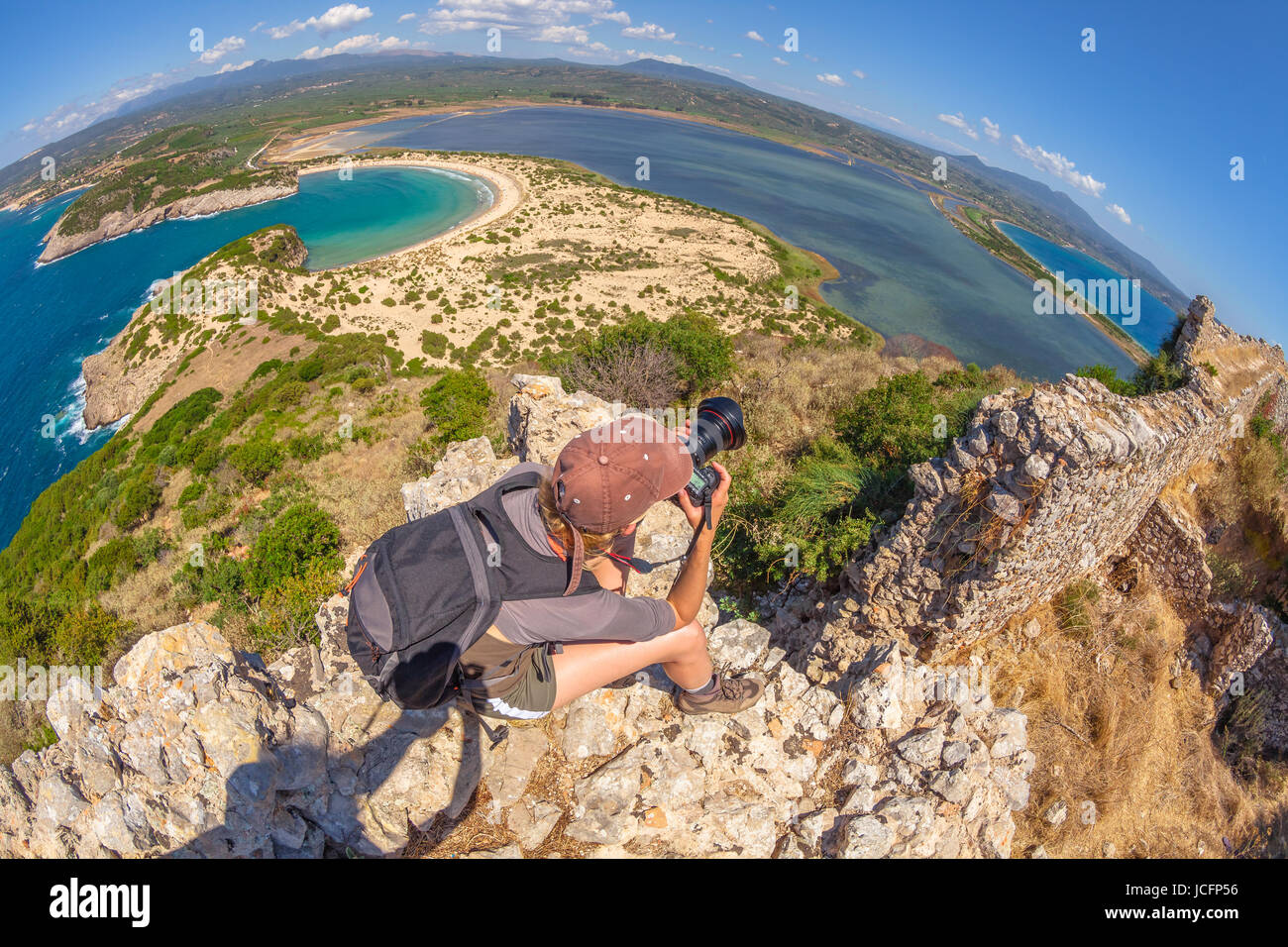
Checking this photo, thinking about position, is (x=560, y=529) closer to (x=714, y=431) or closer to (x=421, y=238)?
(x=714, y=431)

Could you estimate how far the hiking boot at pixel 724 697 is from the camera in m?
3.75

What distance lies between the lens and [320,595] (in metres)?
5.83

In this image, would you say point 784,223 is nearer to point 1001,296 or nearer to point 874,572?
point 1001,296

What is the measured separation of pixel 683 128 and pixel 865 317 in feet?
380

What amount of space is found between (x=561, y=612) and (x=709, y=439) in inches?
48.3

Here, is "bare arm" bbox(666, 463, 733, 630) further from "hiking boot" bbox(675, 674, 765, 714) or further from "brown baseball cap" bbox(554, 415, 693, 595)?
"hiking boot" bbox(675, 674, 765, 714)

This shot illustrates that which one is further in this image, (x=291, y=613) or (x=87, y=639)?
(x=87, y=639)

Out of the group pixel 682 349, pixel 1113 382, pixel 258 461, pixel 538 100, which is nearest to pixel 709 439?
pixel 1113 382

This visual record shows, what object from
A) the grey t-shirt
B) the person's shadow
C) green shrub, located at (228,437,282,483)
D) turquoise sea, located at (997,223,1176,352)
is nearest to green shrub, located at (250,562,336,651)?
the person's shadow

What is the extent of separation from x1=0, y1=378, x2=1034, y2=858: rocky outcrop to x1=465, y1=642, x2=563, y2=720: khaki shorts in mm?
1150

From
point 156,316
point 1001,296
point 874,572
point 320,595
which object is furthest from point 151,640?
point 1001,296

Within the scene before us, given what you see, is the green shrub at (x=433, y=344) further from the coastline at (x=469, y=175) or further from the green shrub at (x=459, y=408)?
the coastline at (x=469, y=175)

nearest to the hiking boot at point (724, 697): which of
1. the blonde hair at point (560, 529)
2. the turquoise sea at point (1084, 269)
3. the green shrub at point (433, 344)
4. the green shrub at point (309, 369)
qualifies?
the blonde hair at point (560, 529)

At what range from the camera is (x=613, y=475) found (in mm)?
2068
